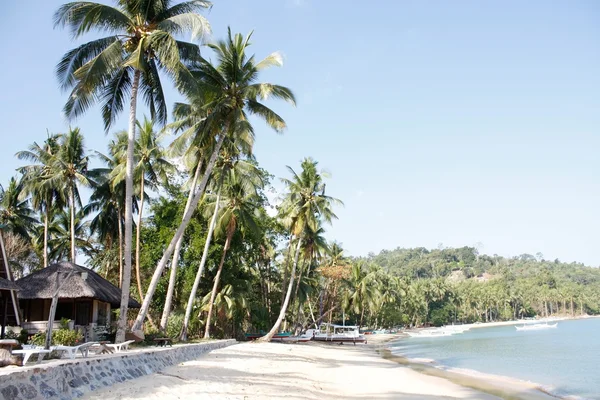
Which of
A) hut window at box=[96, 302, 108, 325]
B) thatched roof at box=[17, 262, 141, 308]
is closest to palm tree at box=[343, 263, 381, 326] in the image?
hut window at box=[96, 302, 108, 325]

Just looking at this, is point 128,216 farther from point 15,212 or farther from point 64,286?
point 15,212

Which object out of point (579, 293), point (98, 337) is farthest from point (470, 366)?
point (579, 293)

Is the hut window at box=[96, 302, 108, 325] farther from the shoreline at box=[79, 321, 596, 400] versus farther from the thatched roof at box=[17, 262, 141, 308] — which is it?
the shoreline at box=[79, 321, 596, 400]

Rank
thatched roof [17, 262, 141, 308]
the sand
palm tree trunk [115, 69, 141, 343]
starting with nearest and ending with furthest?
the sand
palm tree trunk [115, 69, 141, 343]
thatched roof [17, 262, 141, 308]

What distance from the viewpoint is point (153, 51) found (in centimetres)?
1625

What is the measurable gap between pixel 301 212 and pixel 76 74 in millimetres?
17999

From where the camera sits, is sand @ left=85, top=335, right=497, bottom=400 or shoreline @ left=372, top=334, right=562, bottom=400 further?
shoreline @ left=372, top=334, right=562, bottom=400

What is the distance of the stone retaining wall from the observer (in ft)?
22.1

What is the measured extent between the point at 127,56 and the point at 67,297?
8903mm

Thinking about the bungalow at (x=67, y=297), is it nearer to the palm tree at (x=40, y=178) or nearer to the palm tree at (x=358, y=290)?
the palm tree at (x=40, y=178)

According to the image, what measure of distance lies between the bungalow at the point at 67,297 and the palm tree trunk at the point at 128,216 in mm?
2845

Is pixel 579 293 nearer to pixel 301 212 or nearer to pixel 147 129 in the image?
pixel 301 212

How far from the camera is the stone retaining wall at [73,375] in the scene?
22.1ft

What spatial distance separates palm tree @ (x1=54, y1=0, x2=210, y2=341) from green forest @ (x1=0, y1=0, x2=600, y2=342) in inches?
1.6
